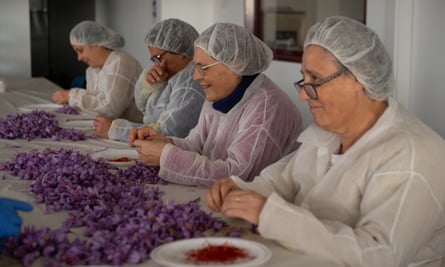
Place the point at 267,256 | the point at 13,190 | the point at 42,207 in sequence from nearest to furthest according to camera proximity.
→ the point at 267,256 → the point at 42,207 → the point at 13,190

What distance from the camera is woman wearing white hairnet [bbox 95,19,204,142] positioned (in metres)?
3.40

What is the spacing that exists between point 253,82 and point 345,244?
1.26 metres

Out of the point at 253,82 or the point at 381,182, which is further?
the point at 253,82

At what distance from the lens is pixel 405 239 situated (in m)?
1.68

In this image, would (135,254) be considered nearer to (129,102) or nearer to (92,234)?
(92,234)

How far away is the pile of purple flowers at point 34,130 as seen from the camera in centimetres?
349

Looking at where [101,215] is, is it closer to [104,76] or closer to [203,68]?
[203,68]

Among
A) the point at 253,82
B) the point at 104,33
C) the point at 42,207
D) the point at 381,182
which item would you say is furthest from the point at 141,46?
the point at 381,182

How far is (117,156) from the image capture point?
2.97 meters

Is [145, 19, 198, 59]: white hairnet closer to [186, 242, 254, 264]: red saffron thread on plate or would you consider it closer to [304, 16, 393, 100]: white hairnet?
[304, 16, 393, 100]: white hairnet

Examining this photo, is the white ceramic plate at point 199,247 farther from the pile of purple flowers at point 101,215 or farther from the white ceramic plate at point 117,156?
the white ceramic plate at point 117,156

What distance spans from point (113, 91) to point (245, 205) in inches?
110

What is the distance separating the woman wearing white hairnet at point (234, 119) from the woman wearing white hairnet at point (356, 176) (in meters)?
0.49

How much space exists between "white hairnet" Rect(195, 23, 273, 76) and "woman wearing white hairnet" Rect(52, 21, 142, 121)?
1754 mm
